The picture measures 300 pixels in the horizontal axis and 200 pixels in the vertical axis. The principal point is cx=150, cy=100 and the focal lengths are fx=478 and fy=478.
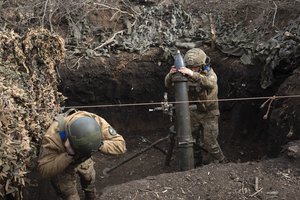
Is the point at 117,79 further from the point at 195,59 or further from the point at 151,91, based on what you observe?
the point at 195,59

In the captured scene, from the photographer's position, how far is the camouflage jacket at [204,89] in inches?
242

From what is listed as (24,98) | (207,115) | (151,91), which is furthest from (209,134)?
(24,98)

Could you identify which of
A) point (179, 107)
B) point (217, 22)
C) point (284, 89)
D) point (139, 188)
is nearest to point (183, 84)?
point (179, 107)

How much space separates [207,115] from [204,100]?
35 cm

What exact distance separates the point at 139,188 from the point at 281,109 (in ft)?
9.47

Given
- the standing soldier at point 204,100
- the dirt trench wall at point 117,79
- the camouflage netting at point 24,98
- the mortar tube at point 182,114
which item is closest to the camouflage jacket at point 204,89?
the standing soldier at point 204,100

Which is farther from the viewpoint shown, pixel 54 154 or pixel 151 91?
pixel 151 91

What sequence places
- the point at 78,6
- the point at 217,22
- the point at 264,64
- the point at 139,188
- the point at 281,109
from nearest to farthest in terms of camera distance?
the point at 139,188
the point at 281,109
the point at 264,64
the point at 217,22
the point at 78,6

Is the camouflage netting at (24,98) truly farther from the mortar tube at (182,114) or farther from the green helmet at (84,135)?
the mortar tube at (182,114)

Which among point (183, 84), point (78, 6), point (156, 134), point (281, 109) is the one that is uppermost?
point (78, 6)

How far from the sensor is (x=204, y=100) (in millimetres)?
6484

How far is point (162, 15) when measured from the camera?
30.3ft

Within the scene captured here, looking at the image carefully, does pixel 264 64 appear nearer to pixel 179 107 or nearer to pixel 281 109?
pixel 281 109

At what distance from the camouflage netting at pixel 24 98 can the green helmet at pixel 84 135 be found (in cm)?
44
